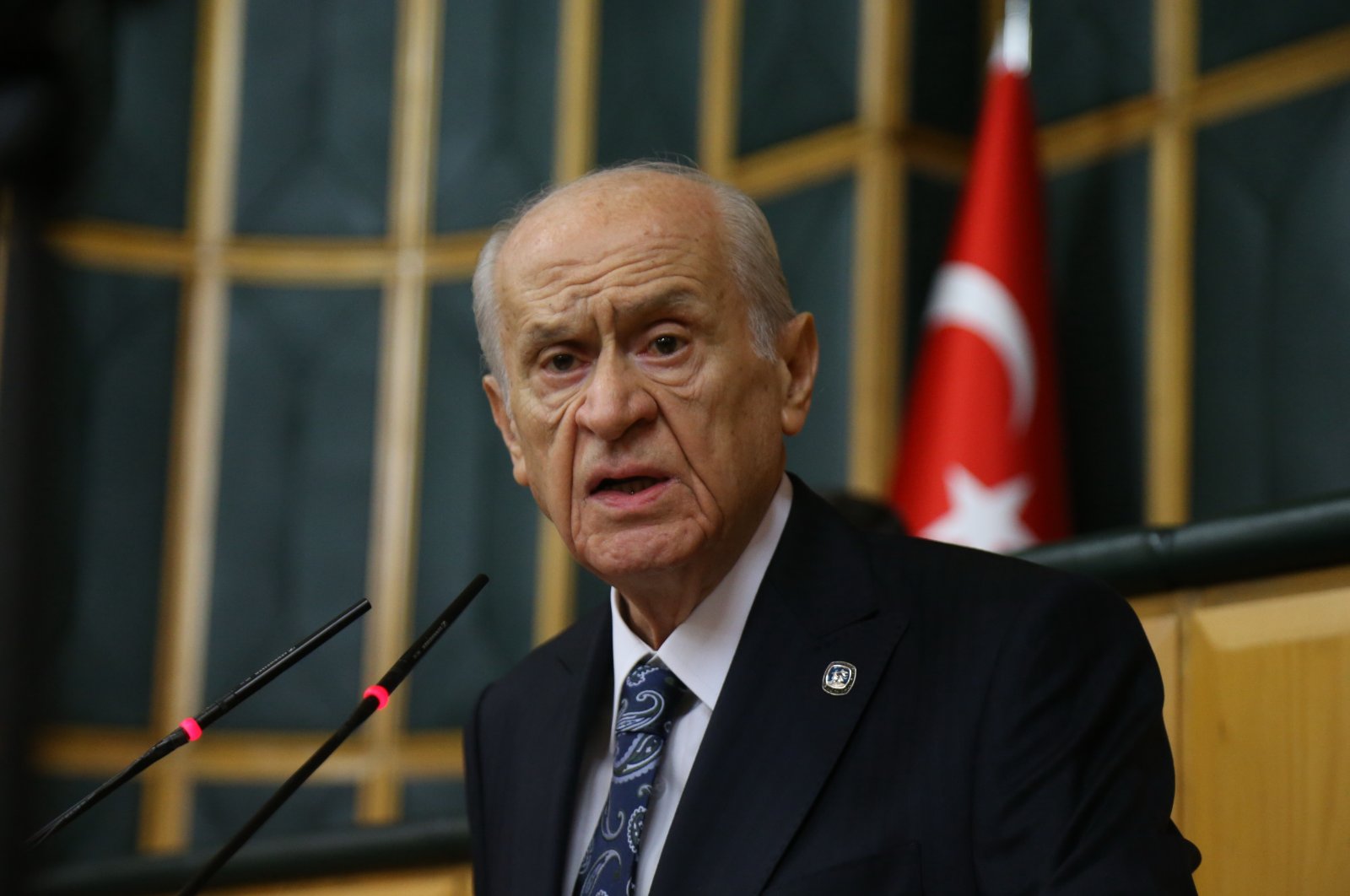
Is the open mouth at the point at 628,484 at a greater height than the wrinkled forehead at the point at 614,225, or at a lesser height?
lesser

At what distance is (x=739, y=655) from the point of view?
6.25 ft

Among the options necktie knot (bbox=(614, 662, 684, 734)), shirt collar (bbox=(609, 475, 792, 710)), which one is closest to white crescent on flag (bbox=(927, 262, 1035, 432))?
shirt collar (bbox=(609, 475, 792, 710))

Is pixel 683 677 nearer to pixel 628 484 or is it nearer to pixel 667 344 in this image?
pixel 628 484

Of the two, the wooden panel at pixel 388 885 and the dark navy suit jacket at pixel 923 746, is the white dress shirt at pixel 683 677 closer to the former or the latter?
the dark navy suit jacket at pixel 923 746

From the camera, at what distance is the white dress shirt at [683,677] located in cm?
190

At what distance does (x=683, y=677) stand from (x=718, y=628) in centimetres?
8

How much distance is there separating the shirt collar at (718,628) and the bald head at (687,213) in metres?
0.25

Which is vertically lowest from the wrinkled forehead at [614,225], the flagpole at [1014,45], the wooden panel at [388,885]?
the wooden panel at [388,885]

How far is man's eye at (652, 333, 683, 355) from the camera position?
201cm

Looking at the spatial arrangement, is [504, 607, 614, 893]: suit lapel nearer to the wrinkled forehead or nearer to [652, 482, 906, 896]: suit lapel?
[652, 482, 906, 896]: suit lapel

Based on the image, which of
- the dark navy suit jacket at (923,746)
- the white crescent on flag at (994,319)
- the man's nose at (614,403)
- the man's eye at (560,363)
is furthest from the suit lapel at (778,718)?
the white crescent on flag at (994,319)

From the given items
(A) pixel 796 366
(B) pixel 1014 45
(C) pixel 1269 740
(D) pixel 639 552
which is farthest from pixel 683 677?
(B) pixel 1014 45

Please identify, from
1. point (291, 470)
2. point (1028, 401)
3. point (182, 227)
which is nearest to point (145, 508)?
point (291, 470)

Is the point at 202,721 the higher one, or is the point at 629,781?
the point at 202,721
